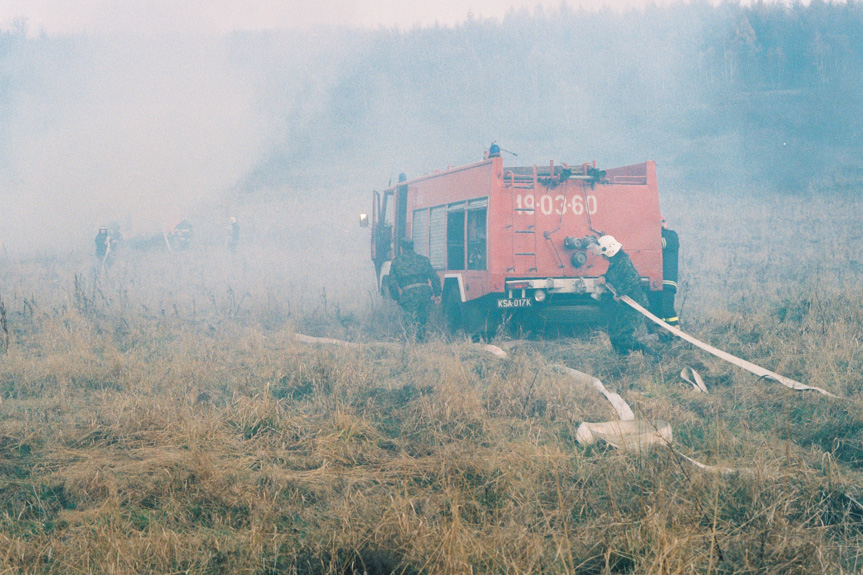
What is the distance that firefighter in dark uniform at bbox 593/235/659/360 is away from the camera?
6.68 meters

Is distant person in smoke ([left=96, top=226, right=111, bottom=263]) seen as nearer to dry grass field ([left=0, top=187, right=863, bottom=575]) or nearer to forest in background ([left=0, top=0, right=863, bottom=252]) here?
dry grass field ([left=0, top=187, right=863, bottom=575])

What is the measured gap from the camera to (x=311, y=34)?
5241 cm

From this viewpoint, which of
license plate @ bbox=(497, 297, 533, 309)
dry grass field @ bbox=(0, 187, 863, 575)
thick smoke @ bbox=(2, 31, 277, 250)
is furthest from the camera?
thick smoke @ bbox=(2, 31, 277, 250)

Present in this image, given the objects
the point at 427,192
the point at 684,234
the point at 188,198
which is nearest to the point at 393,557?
the point at 427,192

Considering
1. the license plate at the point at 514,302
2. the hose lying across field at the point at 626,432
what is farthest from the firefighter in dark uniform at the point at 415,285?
the hose lying across field at the point at 626,432

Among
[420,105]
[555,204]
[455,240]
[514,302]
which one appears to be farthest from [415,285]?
[420,105]

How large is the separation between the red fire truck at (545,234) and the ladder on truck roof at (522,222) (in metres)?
0.01

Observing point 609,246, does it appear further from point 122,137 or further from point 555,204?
point 122,137

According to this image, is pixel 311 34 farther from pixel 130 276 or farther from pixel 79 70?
pixel 130 276

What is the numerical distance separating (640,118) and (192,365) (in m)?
39.8

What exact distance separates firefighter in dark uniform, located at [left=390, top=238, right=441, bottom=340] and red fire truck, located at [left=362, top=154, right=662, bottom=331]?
466 millimetres

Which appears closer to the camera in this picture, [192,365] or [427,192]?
[192,365]

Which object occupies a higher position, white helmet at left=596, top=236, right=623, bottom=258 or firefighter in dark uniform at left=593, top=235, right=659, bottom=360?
white helmet at left=596, top=236, right=623, bottom=258

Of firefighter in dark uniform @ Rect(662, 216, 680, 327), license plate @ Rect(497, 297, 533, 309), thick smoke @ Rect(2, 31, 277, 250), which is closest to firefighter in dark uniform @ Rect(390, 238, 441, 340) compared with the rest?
license plate @ Rect(497, 297, 533, 309)
